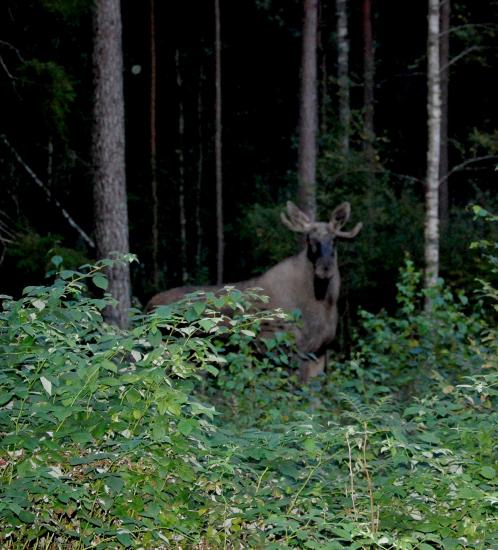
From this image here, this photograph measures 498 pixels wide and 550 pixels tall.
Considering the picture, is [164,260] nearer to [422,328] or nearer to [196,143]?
[196,143]

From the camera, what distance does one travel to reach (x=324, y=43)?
109ft

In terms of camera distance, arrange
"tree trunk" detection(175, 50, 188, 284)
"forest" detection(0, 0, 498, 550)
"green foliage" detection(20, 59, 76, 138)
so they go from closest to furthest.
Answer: "forest" detection(0, 0, 498, 550), "green foliage" detection(20, 59, 76, 138), "tree trunk" detection(175, 50, 188, 284)

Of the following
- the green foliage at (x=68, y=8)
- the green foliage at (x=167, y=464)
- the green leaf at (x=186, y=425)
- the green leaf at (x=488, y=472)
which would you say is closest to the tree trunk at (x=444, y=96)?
the green foliage at (x=68, y=8)

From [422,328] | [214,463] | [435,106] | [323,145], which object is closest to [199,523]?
[214,463]

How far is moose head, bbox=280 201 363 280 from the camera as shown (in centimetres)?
1294

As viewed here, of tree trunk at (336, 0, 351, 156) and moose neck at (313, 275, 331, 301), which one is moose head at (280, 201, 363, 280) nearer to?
moose neck at (313, 275, 331, 301)

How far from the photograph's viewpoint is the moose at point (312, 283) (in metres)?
13.0

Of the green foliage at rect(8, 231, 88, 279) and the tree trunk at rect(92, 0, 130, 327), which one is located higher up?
the tree trunk at rect(92, 0, 130, 327)

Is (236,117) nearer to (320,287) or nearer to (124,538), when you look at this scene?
(320,287)

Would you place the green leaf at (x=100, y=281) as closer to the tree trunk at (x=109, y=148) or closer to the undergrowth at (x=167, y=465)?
the undergrowth at (x=167, y=465)

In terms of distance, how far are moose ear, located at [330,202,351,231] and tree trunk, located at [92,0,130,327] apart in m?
2.75

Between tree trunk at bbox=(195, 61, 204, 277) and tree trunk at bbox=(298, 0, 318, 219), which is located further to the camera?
tree trunk at bbox=(195, 61, 204, 277)

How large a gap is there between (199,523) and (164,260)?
28.5 meters

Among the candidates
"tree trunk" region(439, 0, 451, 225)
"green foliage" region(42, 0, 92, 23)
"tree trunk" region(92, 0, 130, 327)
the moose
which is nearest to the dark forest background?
"tree trunk" region(439, 0, 451, 225)
